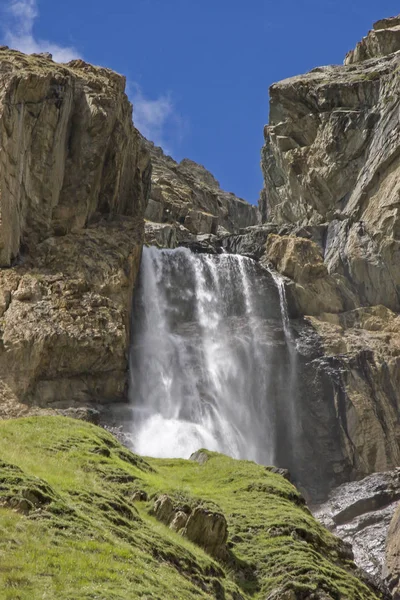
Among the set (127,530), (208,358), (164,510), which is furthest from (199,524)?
(208,358)

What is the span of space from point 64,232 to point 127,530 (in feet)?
133

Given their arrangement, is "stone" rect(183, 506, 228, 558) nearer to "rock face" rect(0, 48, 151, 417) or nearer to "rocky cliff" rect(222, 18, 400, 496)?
"rock face" rect(0, 48, 151, 417)

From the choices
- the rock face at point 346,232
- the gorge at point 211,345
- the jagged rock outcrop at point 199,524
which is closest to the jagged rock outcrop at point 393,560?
the gorge at point 211,345

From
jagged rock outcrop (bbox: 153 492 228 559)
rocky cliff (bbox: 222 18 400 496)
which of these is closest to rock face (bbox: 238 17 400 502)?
rocky cliff (bbox: 222 18 400 496)

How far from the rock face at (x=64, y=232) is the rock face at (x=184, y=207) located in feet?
71.9

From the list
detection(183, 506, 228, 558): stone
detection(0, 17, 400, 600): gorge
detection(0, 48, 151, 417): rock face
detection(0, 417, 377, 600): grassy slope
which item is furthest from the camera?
detection(0, 48, 151, 417): rock face

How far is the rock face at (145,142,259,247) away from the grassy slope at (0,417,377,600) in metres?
54.9

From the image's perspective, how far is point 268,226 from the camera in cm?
8244

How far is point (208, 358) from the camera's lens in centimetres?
6056

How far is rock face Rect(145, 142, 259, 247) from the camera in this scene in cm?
9438

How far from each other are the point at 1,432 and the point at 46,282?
26.4 m

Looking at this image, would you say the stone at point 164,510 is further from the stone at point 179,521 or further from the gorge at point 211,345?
the stone at point 179,521

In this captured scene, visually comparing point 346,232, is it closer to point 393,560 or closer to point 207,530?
point 393,560

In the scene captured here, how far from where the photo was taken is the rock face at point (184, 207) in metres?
94.4
